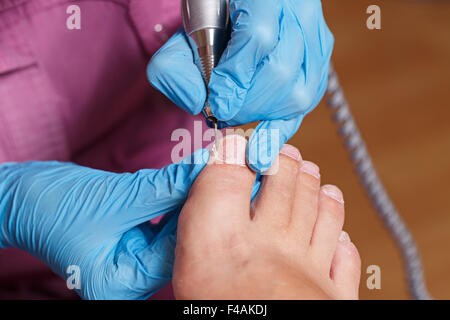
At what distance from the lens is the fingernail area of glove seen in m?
0.66

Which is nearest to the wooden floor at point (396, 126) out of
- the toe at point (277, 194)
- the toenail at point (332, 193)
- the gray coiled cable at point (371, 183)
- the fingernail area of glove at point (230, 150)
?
the gray coiled cable at point (371, 183)

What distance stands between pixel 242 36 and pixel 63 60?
0.40 meters

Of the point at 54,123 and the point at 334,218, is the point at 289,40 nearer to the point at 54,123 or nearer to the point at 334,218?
the point at 334,218

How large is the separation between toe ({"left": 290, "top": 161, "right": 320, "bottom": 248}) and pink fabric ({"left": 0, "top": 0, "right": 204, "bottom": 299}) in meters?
0.28

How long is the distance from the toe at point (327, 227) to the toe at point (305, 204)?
0.04 feet

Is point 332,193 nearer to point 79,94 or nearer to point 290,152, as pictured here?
point 290,152

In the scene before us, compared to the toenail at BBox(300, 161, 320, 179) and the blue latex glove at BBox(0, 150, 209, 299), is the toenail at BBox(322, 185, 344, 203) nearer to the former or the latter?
the toenail at BBox(300, 161, 320, 179)

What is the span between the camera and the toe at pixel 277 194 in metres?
0.69

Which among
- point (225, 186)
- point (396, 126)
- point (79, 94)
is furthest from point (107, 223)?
point (396, 126)

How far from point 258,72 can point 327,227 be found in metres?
0.28

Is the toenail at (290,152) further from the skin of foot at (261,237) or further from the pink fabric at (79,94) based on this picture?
the pink fabric at (79,94)

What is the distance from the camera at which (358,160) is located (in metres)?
1.02

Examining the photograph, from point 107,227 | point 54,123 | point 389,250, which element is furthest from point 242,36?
point 389,250

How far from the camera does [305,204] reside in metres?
0.75
